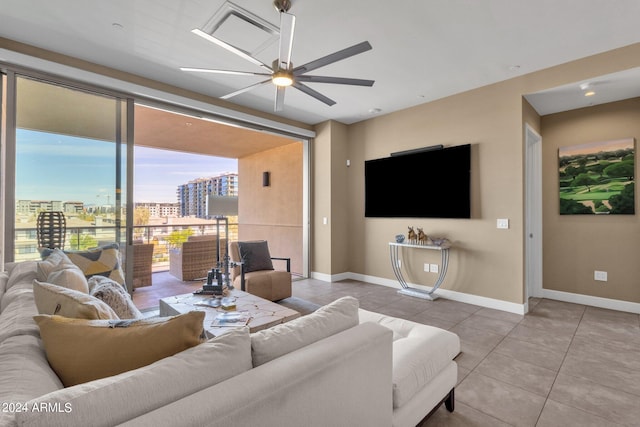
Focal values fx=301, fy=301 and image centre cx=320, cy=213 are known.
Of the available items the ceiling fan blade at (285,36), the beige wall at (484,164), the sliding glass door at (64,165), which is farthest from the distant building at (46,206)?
the beige wall at (484,164)

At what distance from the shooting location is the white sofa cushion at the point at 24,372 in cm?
72

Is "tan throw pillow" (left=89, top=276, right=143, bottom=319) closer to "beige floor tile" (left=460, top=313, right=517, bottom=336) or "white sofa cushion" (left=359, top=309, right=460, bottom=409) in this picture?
"white sofa cushion" (left=359, top=309, right=460, bottom=409)

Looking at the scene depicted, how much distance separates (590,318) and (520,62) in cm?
302

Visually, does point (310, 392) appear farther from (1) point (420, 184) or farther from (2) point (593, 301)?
(2) point (593, 301)

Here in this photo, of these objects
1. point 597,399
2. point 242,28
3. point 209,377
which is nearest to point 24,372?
point 209,377

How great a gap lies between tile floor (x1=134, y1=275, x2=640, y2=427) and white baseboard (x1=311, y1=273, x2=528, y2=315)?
11 cm

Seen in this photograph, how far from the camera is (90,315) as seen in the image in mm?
1117

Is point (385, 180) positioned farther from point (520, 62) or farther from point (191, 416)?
point (191, 416)

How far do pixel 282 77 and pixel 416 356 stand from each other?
2242 millimetres

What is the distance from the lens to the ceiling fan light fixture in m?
2.45

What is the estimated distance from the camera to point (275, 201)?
683 centimetres

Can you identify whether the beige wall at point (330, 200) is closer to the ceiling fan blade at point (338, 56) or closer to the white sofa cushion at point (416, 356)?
the ceiling fan blade at point (338, 56)

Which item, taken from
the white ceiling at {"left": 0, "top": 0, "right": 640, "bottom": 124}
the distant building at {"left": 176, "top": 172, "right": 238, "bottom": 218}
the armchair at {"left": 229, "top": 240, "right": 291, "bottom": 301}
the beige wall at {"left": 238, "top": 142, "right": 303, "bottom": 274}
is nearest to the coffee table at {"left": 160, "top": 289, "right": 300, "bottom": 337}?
the armchair at {"left": 229, "top": 240, "right": 291, "bottom": 301}

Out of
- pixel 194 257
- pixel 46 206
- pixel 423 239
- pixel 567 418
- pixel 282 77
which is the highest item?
pixel 282 77
